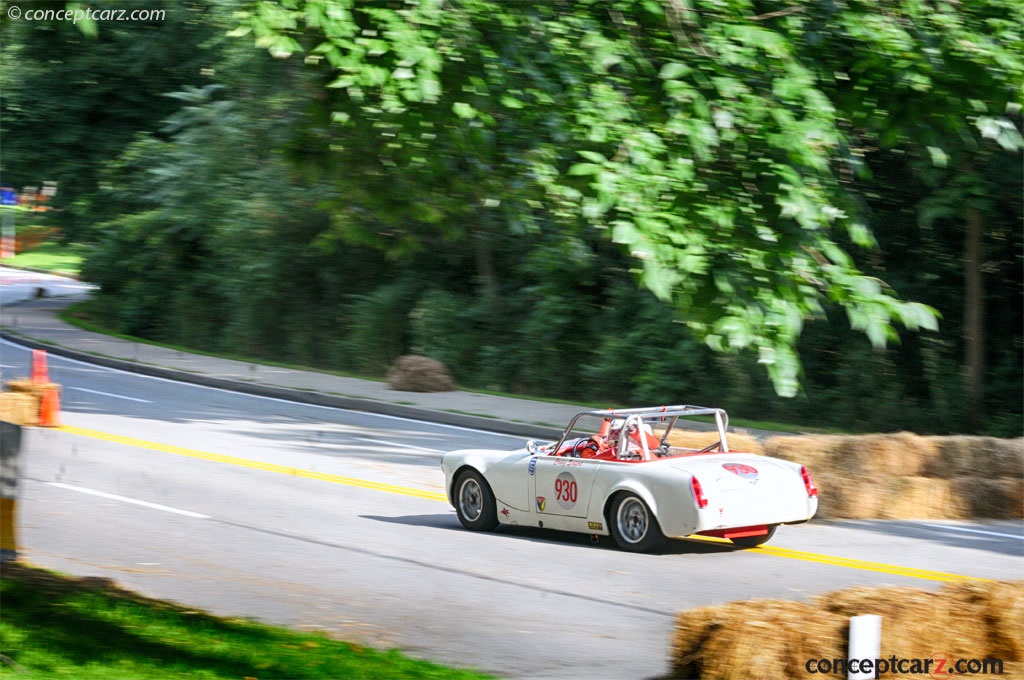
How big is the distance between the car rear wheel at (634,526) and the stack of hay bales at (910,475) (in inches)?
123

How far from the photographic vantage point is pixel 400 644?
780 centimetres

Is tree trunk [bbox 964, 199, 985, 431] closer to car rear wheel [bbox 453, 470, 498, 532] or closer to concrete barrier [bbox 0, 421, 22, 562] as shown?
car rear wheel [bbox 453, 470, 498, 532]

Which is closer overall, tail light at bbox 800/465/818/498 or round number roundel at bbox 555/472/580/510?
tail light at bbox 800/465/818/498

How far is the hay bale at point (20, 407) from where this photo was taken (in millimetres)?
17656

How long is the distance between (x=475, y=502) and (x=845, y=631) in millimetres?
6884

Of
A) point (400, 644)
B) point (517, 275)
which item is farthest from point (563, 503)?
point (517, 275)

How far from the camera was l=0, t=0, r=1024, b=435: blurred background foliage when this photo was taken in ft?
19.0

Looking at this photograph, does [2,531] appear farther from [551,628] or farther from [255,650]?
[551,628]

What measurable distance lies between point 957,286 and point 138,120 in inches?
919

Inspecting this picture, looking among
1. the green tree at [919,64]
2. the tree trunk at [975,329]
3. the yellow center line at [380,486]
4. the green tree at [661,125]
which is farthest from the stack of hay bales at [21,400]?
the tree trunk at [975,329]

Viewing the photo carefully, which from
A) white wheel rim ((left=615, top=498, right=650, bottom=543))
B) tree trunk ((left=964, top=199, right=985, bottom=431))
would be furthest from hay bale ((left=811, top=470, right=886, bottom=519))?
tree trunk ((left=964, top=199, right=985, bottom=431))

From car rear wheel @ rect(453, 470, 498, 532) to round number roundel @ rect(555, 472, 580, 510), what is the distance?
36.1 inches

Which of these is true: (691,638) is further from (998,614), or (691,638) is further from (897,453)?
(897,453)

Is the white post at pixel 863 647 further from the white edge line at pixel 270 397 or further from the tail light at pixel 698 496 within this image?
the white edge line at pixel 270 397
